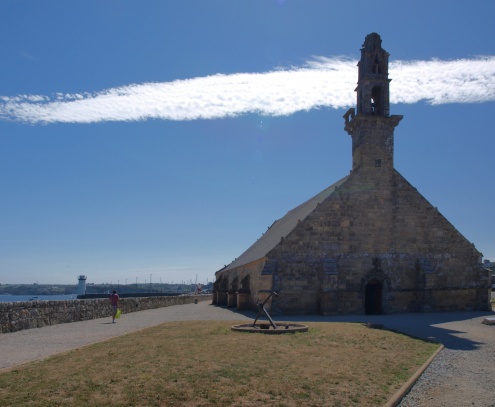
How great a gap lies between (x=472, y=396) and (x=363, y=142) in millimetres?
22299

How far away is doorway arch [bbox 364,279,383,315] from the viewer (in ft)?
92.6

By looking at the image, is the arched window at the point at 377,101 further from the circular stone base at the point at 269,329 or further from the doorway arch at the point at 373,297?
the circular stone base at the point at 269,329

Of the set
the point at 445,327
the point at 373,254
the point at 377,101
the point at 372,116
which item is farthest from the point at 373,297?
the point at 377,101

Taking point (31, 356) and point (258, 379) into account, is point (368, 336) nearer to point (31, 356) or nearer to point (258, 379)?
point (258, 379)

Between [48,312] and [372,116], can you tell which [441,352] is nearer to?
[48,312]

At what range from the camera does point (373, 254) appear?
28188 mm

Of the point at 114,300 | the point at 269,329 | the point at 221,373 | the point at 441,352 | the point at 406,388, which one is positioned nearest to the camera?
the point at 406,388

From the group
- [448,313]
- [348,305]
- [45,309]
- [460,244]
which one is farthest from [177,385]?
[460,244]

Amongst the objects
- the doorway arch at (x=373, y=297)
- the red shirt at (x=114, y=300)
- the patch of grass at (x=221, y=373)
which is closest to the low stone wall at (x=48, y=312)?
the red shirt at (x=114, y=300)

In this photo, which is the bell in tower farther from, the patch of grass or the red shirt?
the patch of grass

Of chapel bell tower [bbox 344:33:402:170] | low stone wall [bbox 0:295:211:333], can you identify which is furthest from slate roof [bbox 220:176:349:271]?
low stone wall [bbox 0:295:211:333]

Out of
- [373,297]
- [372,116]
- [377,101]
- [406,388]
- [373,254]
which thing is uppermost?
[377,101]

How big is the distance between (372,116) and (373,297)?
10897mm

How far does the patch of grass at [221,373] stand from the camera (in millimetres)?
8242
